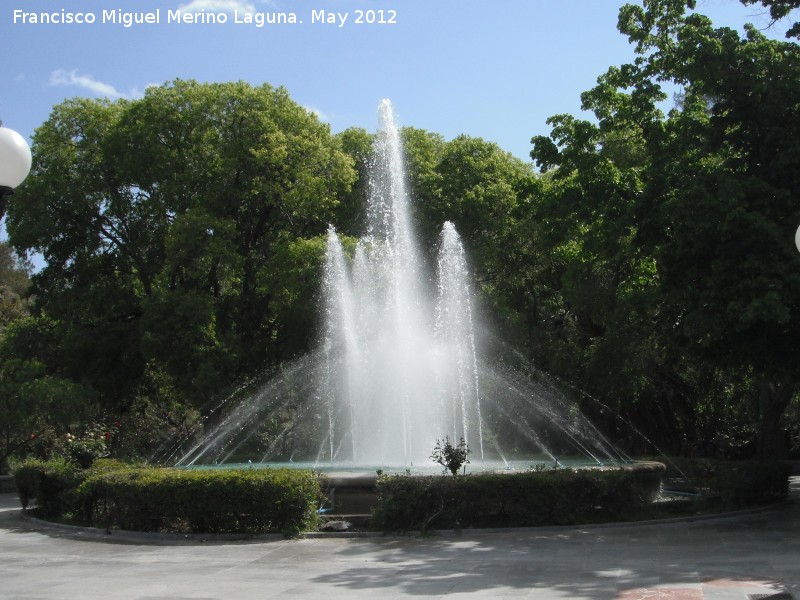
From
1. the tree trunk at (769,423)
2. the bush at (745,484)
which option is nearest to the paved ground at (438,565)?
the bush at (745,484)

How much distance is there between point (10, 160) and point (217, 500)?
323 inches

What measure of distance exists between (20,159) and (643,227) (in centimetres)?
1242

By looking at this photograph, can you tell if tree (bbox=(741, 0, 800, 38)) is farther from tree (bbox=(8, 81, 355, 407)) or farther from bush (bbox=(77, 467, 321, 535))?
tree (bbox=(8, 81, 355, 407))

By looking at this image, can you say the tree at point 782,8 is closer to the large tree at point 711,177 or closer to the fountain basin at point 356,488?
the large tree at point 711,177

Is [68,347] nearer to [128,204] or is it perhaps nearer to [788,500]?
[128,204]

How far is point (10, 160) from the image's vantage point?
238 inches

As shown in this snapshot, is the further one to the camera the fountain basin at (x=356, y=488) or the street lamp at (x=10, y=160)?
the fountain basin at (x=356, y=488)

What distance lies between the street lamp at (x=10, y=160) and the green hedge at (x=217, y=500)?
25.7ft

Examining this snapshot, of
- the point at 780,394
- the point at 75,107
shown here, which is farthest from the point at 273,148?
the point at 780,394

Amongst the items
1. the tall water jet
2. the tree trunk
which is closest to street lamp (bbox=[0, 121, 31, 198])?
the tall water jet

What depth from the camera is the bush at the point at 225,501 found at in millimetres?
13109

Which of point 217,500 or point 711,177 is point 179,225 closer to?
point 217,500

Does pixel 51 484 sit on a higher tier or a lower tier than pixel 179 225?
lower

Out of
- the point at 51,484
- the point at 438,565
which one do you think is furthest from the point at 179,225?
the point at 438,565
